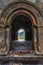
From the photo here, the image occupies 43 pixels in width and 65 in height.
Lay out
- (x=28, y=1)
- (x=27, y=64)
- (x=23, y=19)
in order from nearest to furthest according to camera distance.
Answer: (x=27, y=64), (x=28, y=1), (x=23, y=19)

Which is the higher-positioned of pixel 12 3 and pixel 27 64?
pixel 12 3

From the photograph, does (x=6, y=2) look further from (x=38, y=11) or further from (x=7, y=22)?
(x=38, y=11)

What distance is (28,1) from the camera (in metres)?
4.62

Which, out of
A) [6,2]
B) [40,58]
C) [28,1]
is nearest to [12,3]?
[6,2]

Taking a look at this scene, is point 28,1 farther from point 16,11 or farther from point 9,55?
point 9,55

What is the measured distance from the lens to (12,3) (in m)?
4.60

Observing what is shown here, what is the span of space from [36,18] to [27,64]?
1498 millimetres

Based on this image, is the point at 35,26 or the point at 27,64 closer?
the point at 27,64

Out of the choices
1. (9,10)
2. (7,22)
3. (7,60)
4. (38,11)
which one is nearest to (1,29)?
(7,22)

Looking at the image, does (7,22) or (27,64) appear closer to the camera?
(27,64)

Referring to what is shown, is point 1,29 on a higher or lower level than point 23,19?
lower

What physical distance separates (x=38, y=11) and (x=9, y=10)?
943 millimetres

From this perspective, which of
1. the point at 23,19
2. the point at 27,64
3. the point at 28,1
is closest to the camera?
the point at 27,64

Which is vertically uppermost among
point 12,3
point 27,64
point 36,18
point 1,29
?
point 12,3
